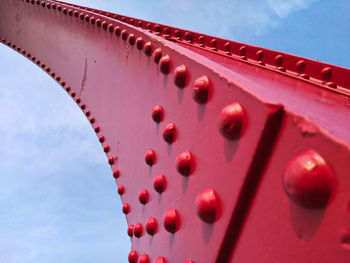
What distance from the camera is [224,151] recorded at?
2.03ft

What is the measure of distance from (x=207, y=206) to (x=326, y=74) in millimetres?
1211

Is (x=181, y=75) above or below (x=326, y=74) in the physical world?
below

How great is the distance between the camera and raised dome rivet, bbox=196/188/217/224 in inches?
23.7

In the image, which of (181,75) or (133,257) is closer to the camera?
(181,75)

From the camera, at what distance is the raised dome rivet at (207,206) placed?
23.7 inches

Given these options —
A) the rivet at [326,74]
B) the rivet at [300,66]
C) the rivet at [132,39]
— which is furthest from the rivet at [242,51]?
the rivet at [132,39]

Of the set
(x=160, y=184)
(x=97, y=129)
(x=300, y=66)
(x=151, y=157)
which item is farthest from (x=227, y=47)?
(x=160, y=184)

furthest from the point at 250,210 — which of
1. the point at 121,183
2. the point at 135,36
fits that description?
the point at 135,36

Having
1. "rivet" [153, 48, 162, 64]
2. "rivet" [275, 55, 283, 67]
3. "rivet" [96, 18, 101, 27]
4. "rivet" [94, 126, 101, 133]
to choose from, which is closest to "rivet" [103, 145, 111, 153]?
"rivet" [94, 126, 101, 133]

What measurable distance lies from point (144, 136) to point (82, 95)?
139 cm

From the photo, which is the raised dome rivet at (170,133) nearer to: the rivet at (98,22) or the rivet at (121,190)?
the rivet at (121,190)

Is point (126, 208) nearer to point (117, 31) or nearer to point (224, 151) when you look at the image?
point (224, 151)

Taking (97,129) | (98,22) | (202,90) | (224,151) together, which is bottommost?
(97,129)

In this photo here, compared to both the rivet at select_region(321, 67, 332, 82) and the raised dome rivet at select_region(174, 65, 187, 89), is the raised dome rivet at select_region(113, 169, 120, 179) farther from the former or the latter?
the rivet at select_region(321, 67, 332, 82)
